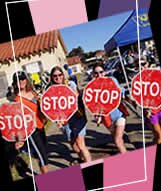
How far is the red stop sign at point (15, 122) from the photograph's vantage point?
5.70ft

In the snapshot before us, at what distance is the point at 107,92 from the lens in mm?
1783

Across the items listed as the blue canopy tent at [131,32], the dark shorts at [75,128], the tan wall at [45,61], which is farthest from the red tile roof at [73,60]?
the dark shorts at [75,128]

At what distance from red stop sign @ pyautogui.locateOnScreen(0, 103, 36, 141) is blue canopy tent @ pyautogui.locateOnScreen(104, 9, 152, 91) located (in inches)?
17.1

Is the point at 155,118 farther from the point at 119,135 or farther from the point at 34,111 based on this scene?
the point at 34,111

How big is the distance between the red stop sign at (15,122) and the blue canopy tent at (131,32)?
43cm

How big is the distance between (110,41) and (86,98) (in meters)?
0.26

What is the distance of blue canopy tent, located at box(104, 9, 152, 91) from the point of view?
1.76 m

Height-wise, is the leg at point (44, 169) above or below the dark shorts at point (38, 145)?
below

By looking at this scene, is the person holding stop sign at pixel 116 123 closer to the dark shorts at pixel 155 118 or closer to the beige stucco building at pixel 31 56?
the dark shorts at pixel 155 118

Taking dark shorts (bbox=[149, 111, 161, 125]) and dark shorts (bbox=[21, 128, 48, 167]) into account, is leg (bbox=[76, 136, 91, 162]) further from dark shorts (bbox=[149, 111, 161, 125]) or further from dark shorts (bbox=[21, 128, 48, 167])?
dark shorts (bbox=[149, 111, 161, 125])

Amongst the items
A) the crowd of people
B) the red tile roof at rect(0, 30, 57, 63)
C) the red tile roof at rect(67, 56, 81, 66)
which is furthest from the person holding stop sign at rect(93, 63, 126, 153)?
the red tile roof at rect(0, 30, 57, 63)

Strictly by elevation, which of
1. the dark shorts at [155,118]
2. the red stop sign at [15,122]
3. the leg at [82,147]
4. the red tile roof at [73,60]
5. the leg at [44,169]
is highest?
the red tile roof at [73,60]

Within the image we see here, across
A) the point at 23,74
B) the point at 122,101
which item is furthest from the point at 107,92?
the point at 23,74

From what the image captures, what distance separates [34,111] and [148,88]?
A: 49cm
